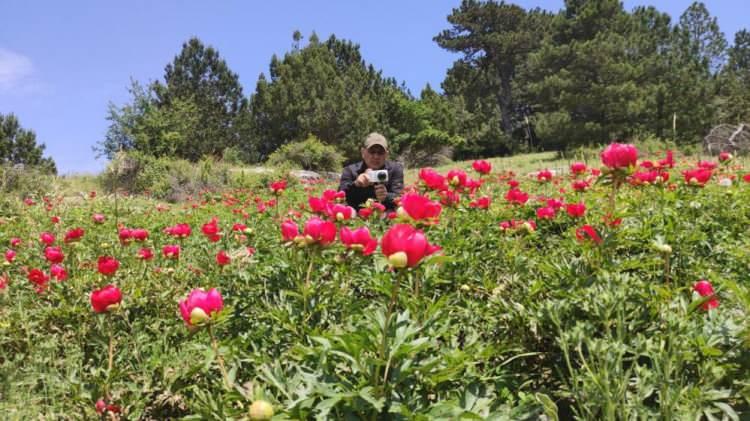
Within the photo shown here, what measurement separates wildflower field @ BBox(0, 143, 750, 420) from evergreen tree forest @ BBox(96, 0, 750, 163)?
16.7 m

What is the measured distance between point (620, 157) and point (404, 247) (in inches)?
27.8

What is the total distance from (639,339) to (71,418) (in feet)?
5.43

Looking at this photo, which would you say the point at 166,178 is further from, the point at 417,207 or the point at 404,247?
the point at 404,247

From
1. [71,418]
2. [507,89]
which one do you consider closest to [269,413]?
[71,418]

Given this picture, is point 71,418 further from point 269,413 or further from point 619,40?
point 619,40

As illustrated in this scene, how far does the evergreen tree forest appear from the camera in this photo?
802 inches

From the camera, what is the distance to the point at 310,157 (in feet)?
62.4

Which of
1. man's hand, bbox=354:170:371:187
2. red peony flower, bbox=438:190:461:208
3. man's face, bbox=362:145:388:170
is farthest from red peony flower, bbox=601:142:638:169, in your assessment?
man's face, bbox=362:145:388:170

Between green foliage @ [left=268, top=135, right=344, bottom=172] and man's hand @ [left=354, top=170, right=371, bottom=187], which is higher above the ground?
green foliage @ [left=268, top=135, right=344, bottom=172]

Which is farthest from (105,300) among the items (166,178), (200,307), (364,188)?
(166,178)

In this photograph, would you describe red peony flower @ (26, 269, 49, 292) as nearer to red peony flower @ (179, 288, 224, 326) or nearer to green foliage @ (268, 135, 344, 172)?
red peony flower @ (179, 288, 224, 326)

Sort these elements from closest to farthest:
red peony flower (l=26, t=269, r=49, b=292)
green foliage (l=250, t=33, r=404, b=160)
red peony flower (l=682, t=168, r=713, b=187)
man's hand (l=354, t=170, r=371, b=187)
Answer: red peony flower (l=26, t=269, r=49, b=292) < red peony flower (l=682, t=168, r=713, b=187) < man's hand (l=354, t=170, r=371, b=187) < green foliage (l=250, t=33, r=404, b=160)

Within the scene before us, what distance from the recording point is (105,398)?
50.1 inches

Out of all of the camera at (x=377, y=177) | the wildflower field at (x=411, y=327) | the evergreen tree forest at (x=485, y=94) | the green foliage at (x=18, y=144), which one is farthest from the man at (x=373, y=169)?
the green foliage at (x=18, y=144)
